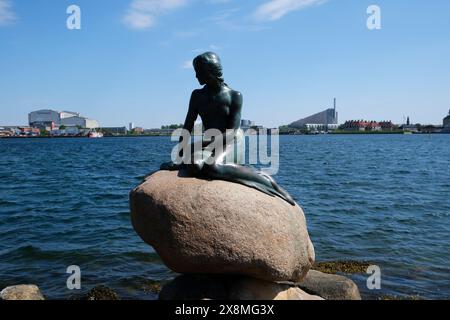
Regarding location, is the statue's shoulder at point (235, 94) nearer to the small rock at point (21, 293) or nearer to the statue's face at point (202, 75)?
the statue's face at point (202, 75)

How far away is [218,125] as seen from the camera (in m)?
6.92

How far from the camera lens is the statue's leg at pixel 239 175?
243 inches

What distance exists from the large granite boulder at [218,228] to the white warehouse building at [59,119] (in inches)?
6817

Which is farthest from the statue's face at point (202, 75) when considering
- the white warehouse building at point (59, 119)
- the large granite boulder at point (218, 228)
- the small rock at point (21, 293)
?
the white warehouse building at point (59, 119)

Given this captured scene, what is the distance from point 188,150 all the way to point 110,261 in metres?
5.30

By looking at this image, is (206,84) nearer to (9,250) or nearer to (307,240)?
(307,240)

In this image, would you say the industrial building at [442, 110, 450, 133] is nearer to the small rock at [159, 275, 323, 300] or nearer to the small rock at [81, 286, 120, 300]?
the small rock at [81, 286, 120, 300]

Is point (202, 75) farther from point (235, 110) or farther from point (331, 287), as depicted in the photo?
point (331, 287)

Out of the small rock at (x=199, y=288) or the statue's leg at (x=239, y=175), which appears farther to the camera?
the small rock at (x=199, y=288)

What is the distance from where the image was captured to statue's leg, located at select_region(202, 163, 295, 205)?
616cm

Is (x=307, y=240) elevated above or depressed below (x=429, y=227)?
above

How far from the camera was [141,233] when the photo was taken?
6250 millimetres

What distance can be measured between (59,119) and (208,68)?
183 metres
